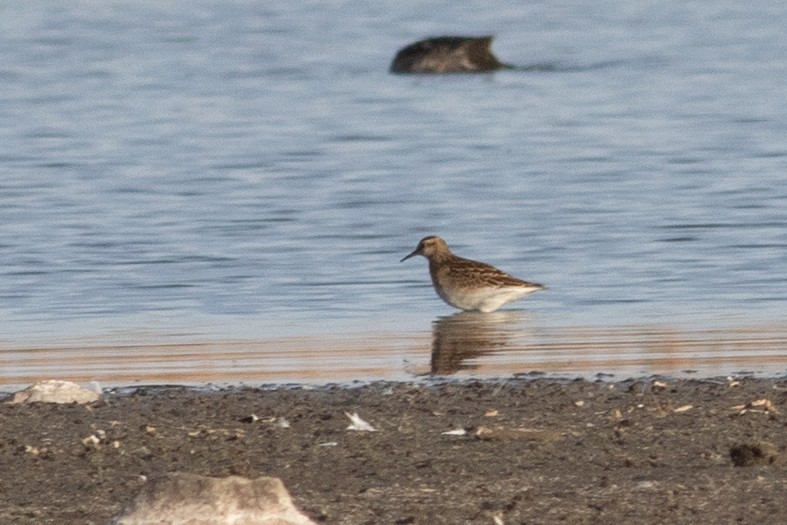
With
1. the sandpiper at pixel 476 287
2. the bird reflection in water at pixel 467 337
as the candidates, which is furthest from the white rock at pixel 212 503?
the sandpiper at pixel 476 287

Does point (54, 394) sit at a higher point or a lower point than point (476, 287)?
higher

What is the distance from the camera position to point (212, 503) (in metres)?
5.89

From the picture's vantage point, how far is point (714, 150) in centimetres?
2209

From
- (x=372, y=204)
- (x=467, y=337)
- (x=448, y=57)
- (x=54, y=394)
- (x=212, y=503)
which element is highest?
(x=212, y=503)

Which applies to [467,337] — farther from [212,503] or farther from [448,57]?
[448,57]

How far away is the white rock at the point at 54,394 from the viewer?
9086 mm

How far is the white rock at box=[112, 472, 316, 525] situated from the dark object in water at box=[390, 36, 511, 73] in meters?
27.6

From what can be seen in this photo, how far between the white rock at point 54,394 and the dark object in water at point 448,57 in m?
24.4

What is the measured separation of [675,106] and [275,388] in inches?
718

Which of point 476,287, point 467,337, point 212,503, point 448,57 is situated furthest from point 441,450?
point 448,57

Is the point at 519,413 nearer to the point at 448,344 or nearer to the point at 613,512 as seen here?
the point at 613,512

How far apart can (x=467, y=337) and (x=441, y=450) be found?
12.8 ft

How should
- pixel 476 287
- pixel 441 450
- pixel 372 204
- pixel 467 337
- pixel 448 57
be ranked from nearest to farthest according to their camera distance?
1. pixel 441 450
2. pixel 467 337
3. pixel 476 287
4. pixel 372 204
5. pixel 448 57

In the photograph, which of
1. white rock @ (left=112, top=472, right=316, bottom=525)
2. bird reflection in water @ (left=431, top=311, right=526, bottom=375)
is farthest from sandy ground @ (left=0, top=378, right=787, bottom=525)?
bird reflection in water @ (left=431, top=311, right=526, bottom=375)
